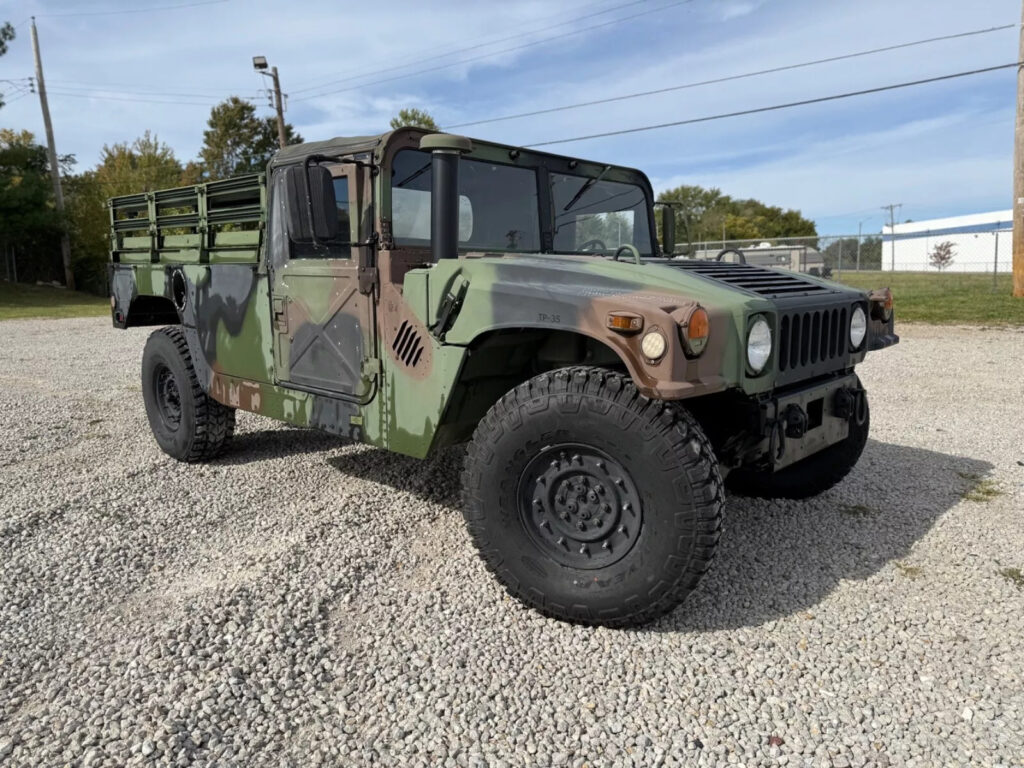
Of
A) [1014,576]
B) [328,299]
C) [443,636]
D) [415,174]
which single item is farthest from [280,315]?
[1014,576]

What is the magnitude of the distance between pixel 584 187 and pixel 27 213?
2875 centimetres

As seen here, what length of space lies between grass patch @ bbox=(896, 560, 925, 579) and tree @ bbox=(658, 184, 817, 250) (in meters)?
42.4

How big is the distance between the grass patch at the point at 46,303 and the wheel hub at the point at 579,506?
58.5ft

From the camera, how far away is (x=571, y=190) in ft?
13.7

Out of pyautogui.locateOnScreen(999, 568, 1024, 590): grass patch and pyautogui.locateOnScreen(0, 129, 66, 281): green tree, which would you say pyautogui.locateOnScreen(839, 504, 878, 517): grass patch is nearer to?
pyautogui.locateOnScreen(999, 568, 1024, 590): grass patch

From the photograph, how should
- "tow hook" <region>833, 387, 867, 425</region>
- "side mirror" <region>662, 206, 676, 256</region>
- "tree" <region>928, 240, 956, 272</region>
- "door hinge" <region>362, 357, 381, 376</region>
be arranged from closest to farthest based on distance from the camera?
"tow hook" <region>833, 387, 867, 425</region>, "door hinge" <region>362, 357, 381, 376</region>, "side mirror" <region>662, 206, 676, 256</region>, "tree" <region>928, 240, 956, 272</region>

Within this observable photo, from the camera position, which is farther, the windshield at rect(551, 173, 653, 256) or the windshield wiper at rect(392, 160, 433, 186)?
the windshield at rect(551, 173, 653, 256)

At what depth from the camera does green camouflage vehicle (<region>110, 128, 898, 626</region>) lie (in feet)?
9.03

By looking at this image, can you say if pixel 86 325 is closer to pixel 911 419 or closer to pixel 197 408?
pixel 197 408

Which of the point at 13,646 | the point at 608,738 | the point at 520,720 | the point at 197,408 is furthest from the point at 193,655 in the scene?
the point at 197,408

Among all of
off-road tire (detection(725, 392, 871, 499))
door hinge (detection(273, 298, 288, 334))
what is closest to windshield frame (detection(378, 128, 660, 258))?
door hinge (detection(273, 298, 288, 334))

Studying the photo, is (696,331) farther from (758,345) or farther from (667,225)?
(667,225)

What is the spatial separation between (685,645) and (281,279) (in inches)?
104

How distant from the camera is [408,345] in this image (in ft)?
11.2
